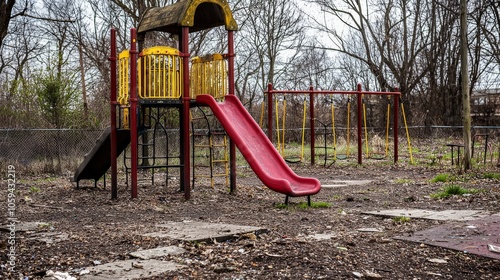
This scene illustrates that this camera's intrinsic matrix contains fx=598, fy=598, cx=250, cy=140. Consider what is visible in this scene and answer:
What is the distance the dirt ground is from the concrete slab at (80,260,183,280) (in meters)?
0.13

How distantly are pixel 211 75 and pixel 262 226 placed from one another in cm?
463

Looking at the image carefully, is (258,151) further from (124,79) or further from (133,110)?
(124,79)

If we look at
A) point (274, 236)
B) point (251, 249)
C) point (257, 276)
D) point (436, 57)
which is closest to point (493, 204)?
point (274, 236)

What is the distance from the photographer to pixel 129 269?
15.4ft

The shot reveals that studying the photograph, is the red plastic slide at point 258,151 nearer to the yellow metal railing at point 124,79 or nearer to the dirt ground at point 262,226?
the dirt ground at point 262,226

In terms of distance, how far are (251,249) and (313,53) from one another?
28.3 meters

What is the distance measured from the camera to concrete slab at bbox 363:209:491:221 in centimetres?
705

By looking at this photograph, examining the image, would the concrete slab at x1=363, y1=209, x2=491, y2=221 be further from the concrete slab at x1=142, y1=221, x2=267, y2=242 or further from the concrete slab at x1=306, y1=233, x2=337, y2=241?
the concrete slab at x1=142, y1=221, x2=267, y2=242

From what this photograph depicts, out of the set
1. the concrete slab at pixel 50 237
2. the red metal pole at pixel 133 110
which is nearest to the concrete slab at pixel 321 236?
the concrete slab at pixel 50 237

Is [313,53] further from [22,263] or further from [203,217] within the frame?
[22,263]

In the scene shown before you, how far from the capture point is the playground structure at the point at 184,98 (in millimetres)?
9414

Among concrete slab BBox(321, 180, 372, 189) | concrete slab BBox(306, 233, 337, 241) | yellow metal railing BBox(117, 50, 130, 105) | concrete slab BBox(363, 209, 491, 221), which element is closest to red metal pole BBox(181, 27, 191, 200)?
yellow metal railing BBox(117, 50, 130, 105)

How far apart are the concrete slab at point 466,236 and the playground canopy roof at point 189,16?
563cm

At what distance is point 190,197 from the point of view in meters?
9.93
